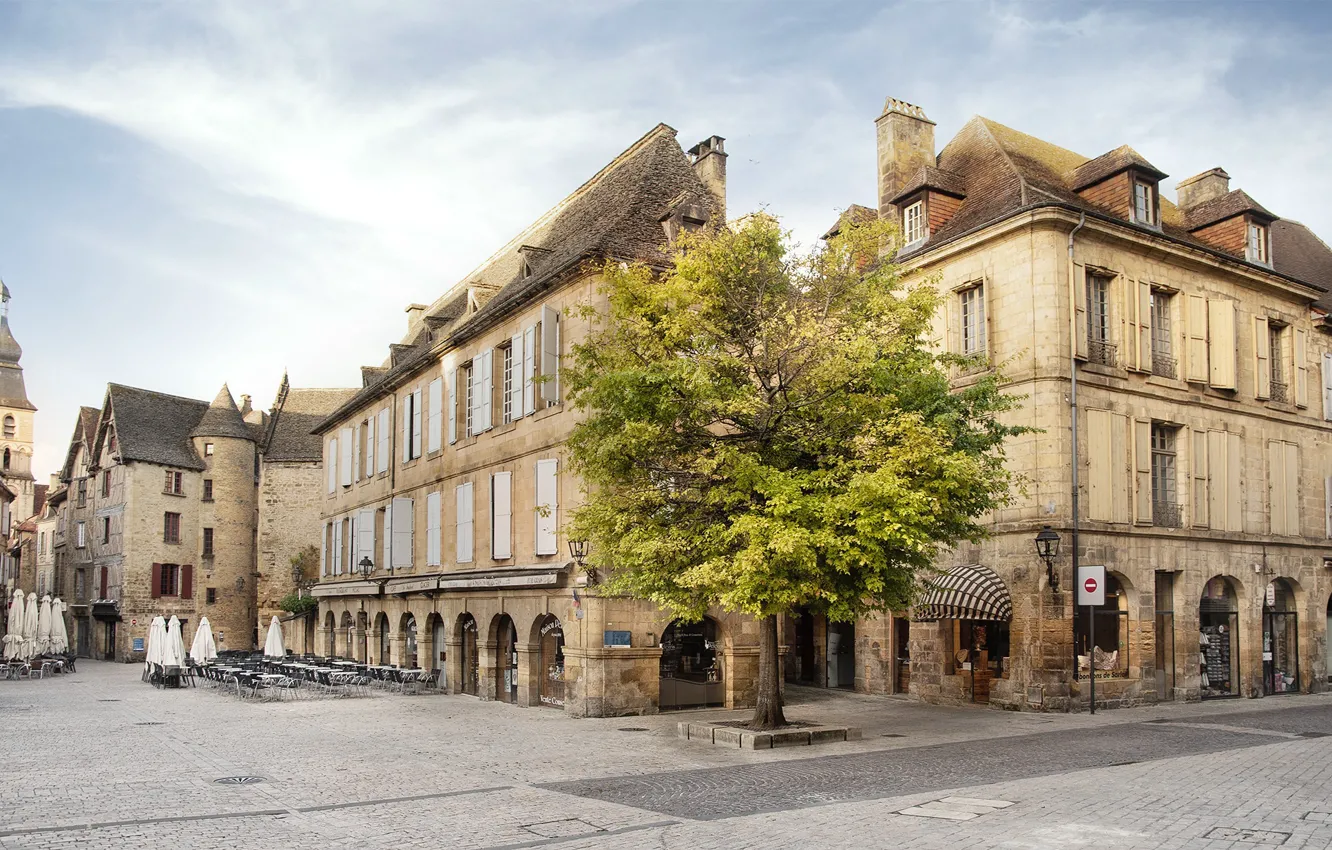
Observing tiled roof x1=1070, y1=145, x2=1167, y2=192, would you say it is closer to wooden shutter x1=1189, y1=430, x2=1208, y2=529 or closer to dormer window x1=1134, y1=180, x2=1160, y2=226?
dormer window x1=1134, y1=180, x2=1160, y2=226

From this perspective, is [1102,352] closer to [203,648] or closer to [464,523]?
[464,523]

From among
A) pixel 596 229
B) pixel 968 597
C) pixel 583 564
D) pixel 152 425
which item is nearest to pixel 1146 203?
pixel 968 597

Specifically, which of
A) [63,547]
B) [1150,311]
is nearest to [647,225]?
[1150,311]

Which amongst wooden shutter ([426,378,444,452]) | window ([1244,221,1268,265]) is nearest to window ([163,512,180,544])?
wooden shutter ([426,378,444,452])

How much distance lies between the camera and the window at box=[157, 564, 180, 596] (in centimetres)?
4962

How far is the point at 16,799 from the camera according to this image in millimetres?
11891

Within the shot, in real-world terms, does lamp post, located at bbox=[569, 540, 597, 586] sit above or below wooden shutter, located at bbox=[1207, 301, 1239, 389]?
below

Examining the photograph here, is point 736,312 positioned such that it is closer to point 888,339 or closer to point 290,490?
point 888,339

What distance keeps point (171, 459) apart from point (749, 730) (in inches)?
1627

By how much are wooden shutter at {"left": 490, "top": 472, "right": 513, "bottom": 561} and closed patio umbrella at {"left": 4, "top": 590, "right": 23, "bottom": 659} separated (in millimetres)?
20805

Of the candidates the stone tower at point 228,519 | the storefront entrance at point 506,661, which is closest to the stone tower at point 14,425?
the stone tower at point 228,519

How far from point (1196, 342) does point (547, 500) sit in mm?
13952

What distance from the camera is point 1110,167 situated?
23828 millimetres

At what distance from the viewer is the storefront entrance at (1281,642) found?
25938 mm
